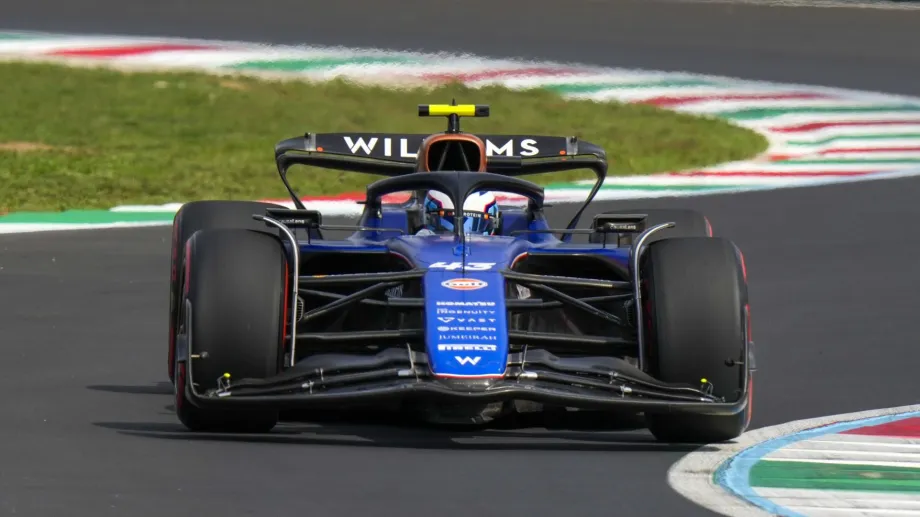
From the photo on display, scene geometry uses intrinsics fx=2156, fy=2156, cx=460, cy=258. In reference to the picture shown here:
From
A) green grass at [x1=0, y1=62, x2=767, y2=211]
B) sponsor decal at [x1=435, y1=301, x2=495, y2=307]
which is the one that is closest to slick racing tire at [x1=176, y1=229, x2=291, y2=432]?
sponsor decal at [x1=435, y1=301, x2=495, y2=307]

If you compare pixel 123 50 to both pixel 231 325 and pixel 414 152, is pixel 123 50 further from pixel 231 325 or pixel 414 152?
pixel 231 325

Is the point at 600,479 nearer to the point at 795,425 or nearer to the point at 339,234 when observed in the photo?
the point at 795,425

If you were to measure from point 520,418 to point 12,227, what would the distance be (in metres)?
7.97

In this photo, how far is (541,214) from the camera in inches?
420

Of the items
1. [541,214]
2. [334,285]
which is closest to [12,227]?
[541,214]

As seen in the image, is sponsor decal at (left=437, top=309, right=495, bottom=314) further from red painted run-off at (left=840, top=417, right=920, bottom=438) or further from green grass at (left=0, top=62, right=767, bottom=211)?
green grass at (left=0, top=62, right=767, bottom=211)

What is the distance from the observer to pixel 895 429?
353 inches

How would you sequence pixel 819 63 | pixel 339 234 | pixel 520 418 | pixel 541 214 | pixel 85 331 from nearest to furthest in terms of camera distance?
pixel 520 418 → pixel 541 214 → pixel 85 331 → pixel 339 234 → pixel 819 63

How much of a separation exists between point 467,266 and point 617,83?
1722 centimetres

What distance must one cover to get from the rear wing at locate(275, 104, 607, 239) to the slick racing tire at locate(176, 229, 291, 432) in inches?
105

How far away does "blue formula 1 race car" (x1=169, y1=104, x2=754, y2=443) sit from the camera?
8.30 meters

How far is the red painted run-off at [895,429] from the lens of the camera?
8855 millimetres

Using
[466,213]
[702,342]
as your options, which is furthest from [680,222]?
[702,342]

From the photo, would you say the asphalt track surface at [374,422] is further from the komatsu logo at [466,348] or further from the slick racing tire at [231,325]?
the komatsu logo at [466,348]
